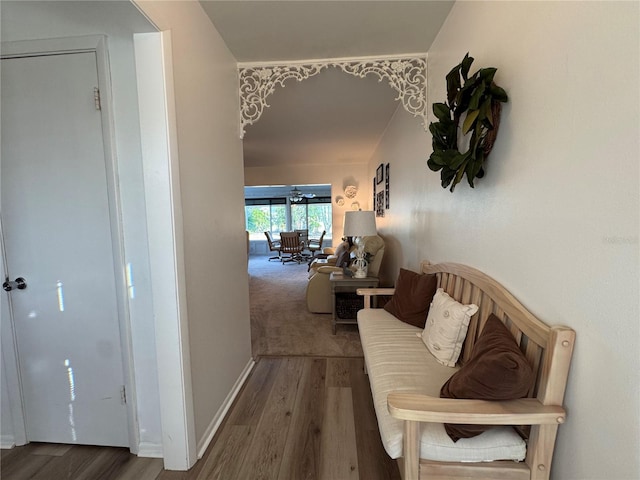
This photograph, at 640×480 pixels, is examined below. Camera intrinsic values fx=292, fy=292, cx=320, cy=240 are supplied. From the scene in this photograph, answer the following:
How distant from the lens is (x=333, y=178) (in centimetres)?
662

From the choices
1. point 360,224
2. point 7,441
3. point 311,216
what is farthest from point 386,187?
point 311,216

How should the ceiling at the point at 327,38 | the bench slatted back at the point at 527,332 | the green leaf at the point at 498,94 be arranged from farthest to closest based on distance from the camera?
the ceiling at the point at 327,38
the green leaf at the point at 498,94
the bench slatted back at the point at 527,332

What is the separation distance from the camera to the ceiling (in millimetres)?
1746

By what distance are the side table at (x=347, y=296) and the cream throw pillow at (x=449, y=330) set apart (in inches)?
60.5

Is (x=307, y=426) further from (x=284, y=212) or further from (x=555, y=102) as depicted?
(x=284, y=212)

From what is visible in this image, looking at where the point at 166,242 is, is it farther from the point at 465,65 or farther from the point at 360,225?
the point at 360,225

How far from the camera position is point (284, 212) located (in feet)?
36.0

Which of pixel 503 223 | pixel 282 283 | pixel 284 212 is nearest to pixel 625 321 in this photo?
pixel 503 223

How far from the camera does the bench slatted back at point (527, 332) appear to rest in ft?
3.03

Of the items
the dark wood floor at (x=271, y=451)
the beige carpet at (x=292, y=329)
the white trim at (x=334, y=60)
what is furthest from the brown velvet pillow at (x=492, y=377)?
the white trim at (x=334, y=60)

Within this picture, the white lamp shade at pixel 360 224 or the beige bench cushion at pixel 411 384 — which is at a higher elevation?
the white lamp shade at pixel 360 224

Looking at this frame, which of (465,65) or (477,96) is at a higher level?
(465,65)

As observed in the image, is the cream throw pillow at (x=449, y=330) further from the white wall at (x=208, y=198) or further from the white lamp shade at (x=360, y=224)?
the white lamp shade at (x=360, y=224)

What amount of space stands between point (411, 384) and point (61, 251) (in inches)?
75.3
